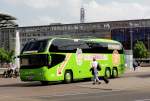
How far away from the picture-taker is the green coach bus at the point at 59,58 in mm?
30969

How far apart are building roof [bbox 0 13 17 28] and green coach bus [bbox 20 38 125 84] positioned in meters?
14.2

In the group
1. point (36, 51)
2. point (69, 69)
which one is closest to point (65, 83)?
point (69, 69)

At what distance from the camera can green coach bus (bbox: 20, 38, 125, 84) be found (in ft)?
102

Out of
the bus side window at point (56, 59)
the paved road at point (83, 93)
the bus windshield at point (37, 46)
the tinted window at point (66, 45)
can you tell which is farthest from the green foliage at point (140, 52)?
the paved road at point (83, 93)

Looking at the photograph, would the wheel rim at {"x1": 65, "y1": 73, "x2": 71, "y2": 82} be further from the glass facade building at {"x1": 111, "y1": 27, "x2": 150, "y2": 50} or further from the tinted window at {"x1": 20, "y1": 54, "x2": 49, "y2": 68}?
the glass facade building at {"x1": 111, "y1": 27, "x2": 150, "y2": 50}

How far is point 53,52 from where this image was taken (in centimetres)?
3125

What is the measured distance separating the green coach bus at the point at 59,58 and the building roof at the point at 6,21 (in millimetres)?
14244

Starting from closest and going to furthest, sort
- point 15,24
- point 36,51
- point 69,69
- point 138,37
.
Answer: point 36,51, point 69,69, point 15,24, point 138,37

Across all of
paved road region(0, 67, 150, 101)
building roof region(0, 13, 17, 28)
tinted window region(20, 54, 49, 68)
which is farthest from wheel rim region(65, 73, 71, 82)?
building roof region(0, 13, 17, 28)

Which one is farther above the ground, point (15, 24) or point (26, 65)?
point (15, 24)

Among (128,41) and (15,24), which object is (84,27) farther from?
(15,24)

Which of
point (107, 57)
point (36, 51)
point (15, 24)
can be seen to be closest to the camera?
point (36, 51)

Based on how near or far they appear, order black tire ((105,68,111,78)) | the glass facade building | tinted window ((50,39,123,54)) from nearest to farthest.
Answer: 1. tinted window ((50,39,123,54))
2. black tire ((105,68,111,78))
3. the glass facade building

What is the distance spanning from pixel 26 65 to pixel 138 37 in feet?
386
